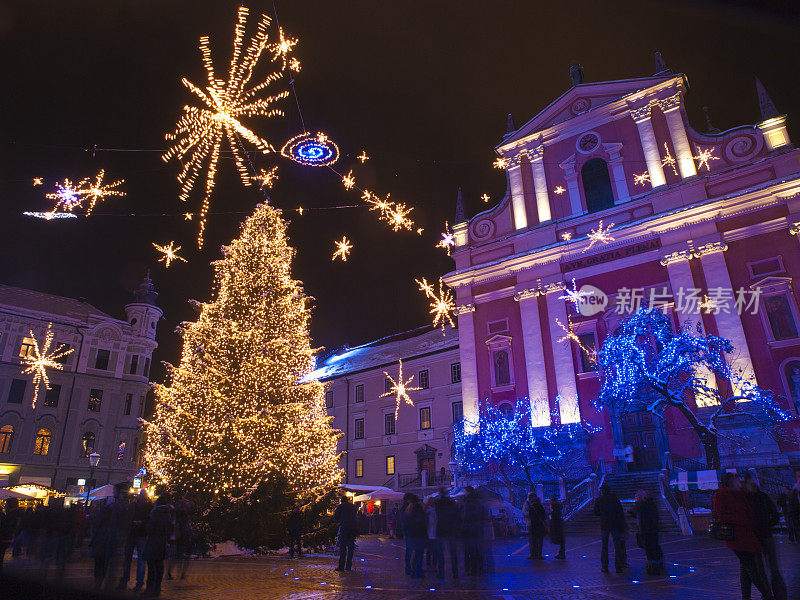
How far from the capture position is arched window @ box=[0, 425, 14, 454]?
34406mm

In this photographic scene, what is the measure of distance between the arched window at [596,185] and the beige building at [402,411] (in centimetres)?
1252

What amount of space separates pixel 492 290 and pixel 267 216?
14481 millimetres

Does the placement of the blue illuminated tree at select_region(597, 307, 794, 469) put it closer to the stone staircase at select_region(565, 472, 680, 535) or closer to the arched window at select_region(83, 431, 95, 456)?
the stone staircase at select_region(565, 472, 680, 535)

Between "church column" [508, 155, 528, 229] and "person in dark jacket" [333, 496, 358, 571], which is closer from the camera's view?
"person in dark jacket" [333, 496, 358, 571]

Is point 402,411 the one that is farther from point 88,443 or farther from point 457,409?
point 88,443

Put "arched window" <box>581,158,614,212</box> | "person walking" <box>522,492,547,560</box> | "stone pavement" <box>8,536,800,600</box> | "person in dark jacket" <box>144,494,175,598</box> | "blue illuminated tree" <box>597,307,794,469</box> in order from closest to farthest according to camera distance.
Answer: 1. "stone pavement" <box>8,536,800,600</box>
2. "person in dark jacket" <box>144,494,175,598</box>
3. "person walking" <box>522,492,547,560</box>
4. "blue illuminated tree" <box>597,307,794,469</box>
5. "arched window" <box>581,158,614,212</box>

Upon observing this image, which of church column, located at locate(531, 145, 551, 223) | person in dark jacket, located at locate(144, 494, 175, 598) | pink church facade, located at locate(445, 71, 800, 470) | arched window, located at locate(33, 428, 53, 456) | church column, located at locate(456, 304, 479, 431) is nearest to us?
person in dark jacket, located at locate(144, 494, 175, 598)

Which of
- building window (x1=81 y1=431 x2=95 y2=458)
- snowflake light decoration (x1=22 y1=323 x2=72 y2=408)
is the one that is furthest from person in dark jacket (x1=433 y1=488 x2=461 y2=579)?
building window (x1=81 y1=431 x2=95 y2=458)

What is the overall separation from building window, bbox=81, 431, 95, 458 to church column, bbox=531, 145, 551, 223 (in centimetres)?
3496

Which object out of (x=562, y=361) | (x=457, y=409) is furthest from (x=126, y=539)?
(x=457, y=409)

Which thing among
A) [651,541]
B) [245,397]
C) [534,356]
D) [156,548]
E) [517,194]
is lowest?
[651,541]

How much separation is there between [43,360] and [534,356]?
33.5 metres

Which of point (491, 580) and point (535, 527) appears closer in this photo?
point (491, 580)

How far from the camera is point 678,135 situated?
82.3ft
